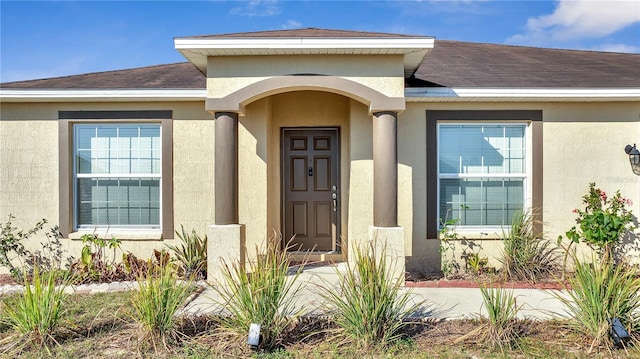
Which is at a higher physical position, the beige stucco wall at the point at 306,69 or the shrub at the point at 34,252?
the beige stucco wall at the point at 306,69

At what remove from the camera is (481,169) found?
7.06 m

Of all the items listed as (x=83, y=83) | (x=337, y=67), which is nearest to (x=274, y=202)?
(x=337, y=67)

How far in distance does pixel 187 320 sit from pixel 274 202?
326 centimetres

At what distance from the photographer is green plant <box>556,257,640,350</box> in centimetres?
394

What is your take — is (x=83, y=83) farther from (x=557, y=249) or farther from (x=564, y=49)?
(x=564, y=49)

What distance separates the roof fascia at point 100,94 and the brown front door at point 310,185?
6.23ft

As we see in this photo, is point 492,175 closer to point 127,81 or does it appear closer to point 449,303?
point 449,303

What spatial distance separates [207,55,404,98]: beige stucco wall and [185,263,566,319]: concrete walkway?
2708mm

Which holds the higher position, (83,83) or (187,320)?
(83,83)

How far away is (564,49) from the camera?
411 inches

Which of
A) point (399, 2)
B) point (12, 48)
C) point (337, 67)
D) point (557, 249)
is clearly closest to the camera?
point (337, 67)

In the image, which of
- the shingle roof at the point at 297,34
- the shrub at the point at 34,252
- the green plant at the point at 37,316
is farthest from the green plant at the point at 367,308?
the shrub at the point at 34,252

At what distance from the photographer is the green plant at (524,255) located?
6.39m

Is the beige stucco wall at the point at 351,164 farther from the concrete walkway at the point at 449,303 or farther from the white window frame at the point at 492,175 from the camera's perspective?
the concrete walkway at the point at 449,303
